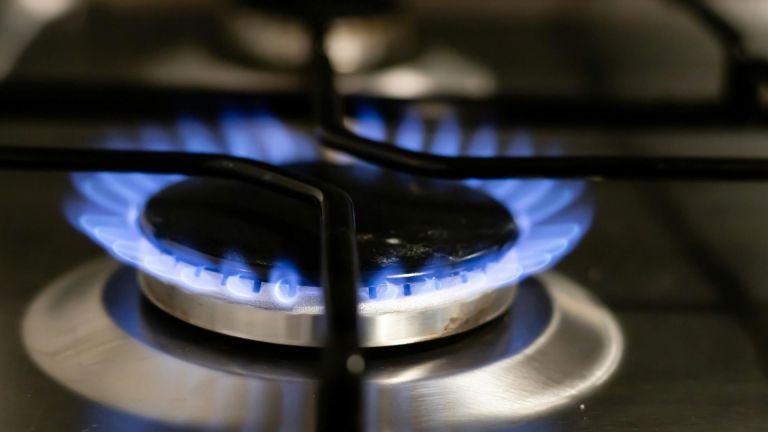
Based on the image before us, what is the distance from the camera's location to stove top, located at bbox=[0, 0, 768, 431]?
0.39 m

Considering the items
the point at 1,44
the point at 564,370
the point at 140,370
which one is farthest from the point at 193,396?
the point at 1,44

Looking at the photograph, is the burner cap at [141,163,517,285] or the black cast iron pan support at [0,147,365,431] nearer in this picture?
the black cast iron pan support at [0,147,365,431]

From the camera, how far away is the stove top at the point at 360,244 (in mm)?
389

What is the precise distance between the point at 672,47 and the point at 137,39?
43 centimetres

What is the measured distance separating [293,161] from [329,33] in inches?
6.9

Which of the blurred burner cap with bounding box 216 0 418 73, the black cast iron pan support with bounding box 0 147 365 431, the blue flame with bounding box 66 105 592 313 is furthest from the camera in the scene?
the blurred burner cap with bounding box 216 0 418 73

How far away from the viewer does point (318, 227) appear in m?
0.44

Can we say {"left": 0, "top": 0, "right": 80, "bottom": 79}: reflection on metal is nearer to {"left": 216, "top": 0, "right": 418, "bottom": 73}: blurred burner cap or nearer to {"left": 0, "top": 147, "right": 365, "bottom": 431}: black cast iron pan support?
{"left": 216, "top": 0, "right": 418, "bottom": 73}: blurred burner cap

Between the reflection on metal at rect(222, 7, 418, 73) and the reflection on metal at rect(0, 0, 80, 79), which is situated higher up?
the reflection on metal at rect(222, 7, 418, 73)

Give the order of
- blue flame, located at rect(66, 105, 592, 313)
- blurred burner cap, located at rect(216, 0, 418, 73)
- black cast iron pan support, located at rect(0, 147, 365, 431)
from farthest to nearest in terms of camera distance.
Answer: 1. blurred burner cap, located at rect(216, 0, 418, 73)
2. blue flame, located at rect(66, 105, 592, 313)
3. black cast iron pan support, located at rect(0, 147, 365, 431)

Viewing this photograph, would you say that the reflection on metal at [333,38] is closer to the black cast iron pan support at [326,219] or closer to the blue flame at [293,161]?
the blue flame at [293,161]

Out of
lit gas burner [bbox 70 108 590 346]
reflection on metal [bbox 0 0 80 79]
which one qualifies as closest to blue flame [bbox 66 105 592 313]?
lit gas burner [bbox 70 108 590 346]

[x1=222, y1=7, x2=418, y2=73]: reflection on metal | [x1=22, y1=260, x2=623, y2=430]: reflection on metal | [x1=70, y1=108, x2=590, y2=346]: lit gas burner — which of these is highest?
[x1=222, y1=7, x2=418, y2=73]: reflection on metal

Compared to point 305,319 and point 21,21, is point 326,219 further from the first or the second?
point 21,21
